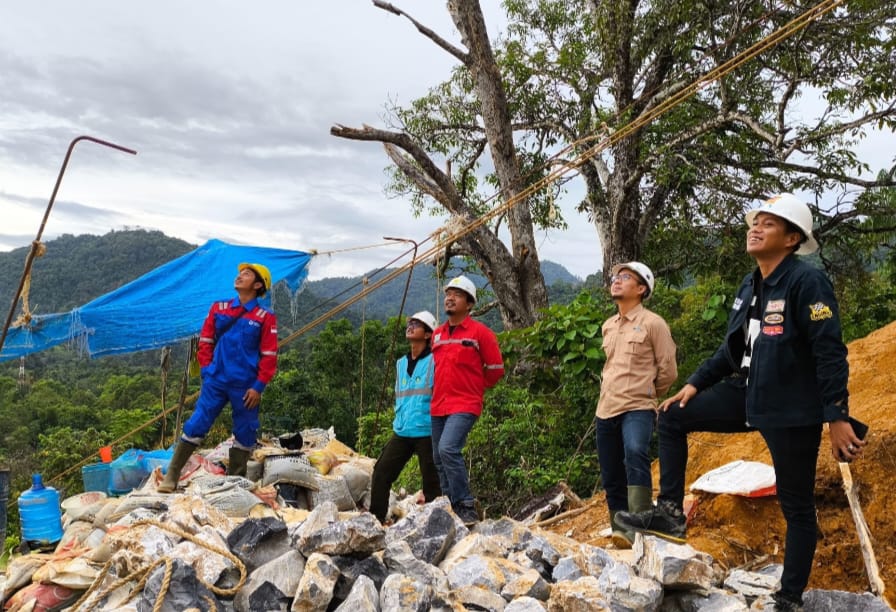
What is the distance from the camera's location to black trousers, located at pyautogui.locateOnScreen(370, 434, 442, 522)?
4.29 m

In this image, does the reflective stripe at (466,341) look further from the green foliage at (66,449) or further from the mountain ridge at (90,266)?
the mountain ridge at (90,266)

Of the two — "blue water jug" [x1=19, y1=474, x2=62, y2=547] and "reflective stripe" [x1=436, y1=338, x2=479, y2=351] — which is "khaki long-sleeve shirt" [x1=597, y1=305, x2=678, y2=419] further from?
"blue water jug" [x1=19, y1=474, x2=62, y2=547]

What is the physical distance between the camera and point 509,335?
6.70 metres

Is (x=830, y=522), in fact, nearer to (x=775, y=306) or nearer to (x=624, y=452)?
(x=624, y=452)

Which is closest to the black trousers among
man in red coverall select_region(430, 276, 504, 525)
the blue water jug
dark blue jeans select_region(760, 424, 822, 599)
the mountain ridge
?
man in red coverall select_region(430, 276, 504, 525)

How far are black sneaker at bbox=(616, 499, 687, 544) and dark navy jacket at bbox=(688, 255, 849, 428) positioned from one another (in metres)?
0.70

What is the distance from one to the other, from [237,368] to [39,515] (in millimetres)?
1411

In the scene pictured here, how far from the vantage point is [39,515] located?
4.11m

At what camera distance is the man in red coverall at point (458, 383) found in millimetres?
3975

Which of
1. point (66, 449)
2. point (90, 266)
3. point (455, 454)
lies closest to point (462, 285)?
point (455, 454)

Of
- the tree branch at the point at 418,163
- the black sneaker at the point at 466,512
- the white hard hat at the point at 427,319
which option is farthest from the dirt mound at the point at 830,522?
the tree branch at the point at 418,163

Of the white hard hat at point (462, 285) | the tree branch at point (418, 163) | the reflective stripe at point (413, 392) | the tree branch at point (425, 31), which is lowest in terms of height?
the reflective stripe at point (413, 392)

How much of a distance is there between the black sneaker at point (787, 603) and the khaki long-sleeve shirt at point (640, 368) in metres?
1.01

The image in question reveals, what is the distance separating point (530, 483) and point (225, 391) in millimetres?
2764
